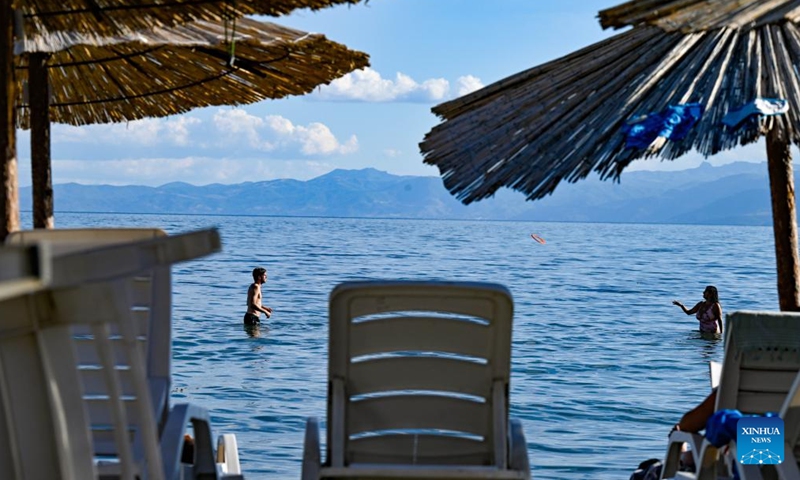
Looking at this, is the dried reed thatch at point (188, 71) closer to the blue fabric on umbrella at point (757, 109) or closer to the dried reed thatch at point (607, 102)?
the dried reed thatch at point (607, 102)

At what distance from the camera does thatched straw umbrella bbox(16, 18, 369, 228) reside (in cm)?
488

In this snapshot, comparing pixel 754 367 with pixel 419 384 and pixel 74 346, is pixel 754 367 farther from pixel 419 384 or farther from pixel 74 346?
pixel 74 346

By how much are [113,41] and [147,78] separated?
2.11 metres

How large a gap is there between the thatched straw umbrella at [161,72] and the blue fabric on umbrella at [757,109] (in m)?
2.06

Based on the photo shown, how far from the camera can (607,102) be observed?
4223 millimetres

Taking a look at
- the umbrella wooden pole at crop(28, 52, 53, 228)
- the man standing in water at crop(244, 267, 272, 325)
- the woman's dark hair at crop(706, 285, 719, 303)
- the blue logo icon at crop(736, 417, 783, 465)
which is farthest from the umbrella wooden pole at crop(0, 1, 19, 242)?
the man standing in water at crop(244, 267, 272, 325)

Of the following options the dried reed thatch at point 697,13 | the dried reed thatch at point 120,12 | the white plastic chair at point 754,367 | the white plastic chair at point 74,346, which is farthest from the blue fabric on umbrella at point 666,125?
the white plastic chair at point 74,346

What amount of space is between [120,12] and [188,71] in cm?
182

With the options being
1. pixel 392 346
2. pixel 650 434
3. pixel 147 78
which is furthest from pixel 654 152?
pixel 650 434

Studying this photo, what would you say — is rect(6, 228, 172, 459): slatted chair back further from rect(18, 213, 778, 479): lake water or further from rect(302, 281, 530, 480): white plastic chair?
rect(18, 213, 778, 479): lake water

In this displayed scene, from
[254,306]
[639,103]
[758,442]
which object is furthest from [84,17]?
[254,306]

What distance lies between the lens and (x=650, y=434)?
1002 cm

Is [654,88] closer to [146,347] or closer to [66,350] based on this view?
[146,347]

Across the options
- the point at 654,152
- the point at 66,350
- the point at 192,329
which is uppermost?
the point at 654,152
